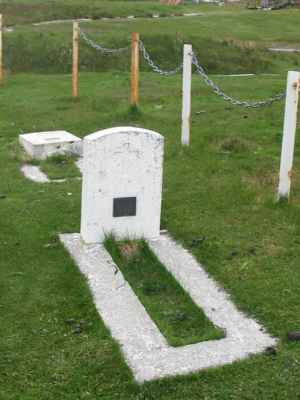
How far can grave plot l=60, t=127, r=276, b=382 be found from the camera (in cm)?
479

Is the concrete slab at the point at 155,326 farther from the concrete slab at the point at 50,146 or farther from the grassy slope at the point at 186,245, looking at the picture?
the concrete slab at the point at 50,146

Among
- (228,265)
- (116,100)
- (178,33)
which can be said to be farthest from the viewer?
(178,33)

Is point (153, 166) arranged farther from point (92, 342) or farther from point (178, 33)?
point (178, 33)

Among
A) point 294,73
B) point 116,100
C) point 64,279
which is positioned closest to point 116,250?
point 64,279

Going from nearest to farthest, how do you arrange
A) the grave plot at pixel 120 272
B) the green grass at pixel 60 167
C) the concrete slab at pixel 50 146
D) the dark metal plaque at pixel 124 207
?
the grave plot at pixel 120 272, the dark metal plaque at pixel 124 207, the green grass at pixel 60 167, the concrete slab at pixel 50 146

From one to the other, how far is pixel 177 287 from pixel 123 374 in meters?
1.39

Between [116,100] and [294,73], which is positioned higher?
[294,73]

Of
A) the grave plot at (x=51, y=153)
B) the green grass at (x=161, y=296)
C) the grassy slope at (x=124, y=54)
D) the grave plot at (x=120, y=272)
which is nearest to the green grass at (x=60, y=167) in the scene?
the grave plot at (x=51, y=153)

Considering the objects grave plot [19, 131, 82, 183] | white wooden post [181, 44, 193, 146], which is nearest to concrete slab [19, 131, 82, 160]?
grave plot [19, 131, 82, 183]

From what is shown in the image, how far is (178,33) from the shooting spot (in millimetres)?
25891

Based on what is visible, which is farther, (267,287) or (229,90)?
(229,90)

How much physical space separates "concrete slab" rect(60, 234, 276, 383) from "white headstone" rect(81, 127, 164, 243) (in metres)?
0.23

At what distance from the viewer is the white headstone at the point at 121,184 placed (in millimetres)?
6488

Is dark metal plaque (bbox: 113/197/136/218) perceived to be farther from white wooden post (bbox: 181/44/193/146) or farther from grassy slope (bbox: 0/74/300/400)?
white wooden post (bbox: 181/44/193/146)
